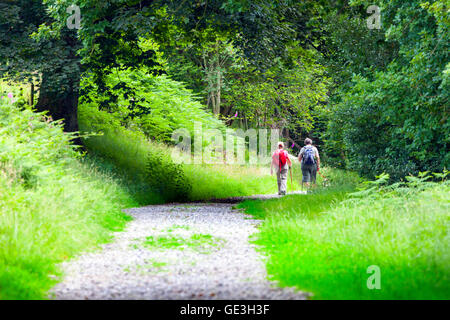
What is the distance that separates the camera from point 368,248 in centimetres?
748

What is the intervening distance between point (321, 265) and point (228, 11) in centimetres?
Answer: 1010

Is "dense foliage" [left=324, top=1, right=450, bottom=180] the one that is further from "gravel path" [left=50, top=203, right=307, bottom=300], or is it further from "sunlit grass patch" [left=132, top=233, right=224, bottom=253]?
"sunlit grass patch" [left=132, top=233, right=224, bottom=253]

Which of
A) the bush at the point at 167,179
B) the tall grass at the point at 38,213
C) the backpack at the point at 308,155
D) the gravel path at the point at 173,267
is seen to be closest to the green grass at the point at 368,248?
the gravel path at the point at 173,267

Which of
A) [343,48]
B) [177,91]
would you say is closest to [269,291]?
[343,48]

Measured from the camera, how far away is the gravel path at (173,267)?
6.36 metres

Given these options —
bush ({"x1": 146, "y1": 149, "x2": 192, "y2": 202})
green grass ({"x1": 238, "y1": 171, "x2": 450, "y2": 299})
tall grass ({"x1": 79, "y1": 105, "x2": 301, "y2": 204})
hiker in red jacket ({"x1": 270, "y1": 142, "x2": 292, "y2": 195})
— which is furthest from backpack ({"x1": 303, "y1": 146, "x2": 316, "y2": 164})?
green grass ({"x1": 238, "y1": 171, "x2": 450, "y2": 299})

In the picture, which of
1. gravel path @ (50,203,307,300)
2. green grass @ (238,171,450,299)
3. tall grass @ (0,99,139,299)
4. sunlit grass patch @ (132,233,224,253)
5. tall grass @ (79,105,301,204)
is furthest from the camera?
tall grass @ (79,105,301,204)

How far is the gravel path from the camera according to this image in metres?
6.36

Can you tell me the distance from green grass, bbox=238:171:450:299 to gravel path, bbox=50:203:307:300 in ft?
1.39

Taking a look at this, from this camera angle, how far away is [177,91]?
27.8 meters

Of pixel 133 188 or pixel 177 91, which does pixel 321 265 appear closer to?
pixel 133 188

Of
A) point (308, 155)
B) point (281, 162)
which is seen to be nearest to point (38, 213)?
point (281, 162)

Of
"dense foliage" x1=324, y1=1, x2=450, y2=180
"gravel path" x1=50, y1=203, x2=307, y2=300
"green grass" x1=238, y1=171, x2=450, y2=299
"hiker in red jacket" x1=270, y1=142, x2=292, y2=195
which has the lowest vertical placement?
"gravel path" x1=50, y1=203, x2=307, y2=300

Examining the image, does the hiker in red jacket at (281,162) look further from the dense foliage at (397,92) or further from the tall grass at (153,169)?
the tall grass at (153,169)
